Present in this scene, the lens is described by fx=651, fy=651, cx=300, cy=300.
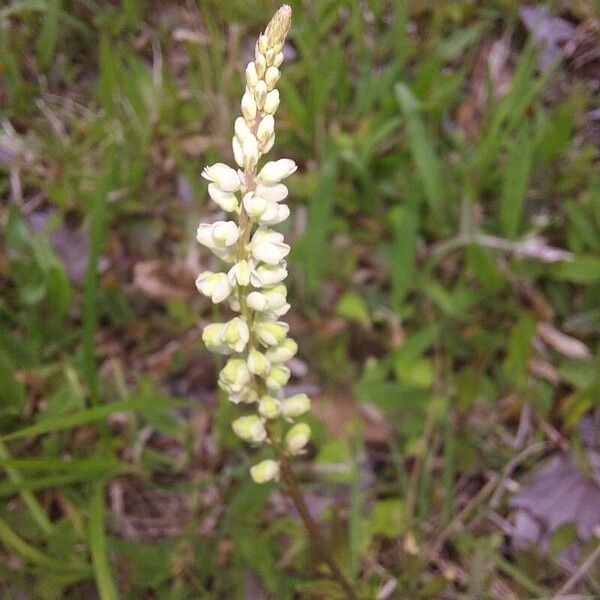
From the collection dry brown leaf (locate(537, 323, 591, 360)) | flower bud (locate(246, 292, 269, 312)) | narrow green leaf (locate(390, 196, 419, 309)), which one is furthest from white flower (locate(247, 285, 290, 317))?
dry brown leaf (locate(537, 323, 591, 360))

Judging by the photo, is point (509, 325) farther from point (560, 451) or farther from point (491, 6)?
point (491, 6)

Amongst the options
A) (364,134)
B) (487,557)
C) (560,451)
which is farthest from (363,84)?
(487,557)

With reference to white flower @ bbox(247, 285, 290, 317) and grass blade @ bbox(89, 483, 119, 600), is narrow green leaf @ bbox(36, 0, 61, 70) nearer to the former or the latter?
grass blade @ bbox(89, 483, 119, 600)

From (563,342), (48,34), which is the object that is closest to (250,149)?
(563,342)

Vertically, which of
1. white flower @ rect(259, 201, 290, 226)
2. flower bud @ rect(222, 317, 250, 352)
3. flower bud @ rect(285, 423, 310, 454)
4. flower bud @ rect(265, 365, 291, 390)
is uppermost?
white flower @ rect(259, 201, 290, 226)

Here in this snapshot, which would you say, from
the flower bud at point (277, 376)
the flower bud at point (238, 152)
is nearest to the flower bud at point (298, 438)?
the flower bud at point (277, 376)

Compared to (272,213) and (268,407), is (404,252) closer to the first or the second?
(268,407)

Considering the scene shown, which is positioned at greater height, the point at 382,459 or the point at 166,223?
the point at 166,223
